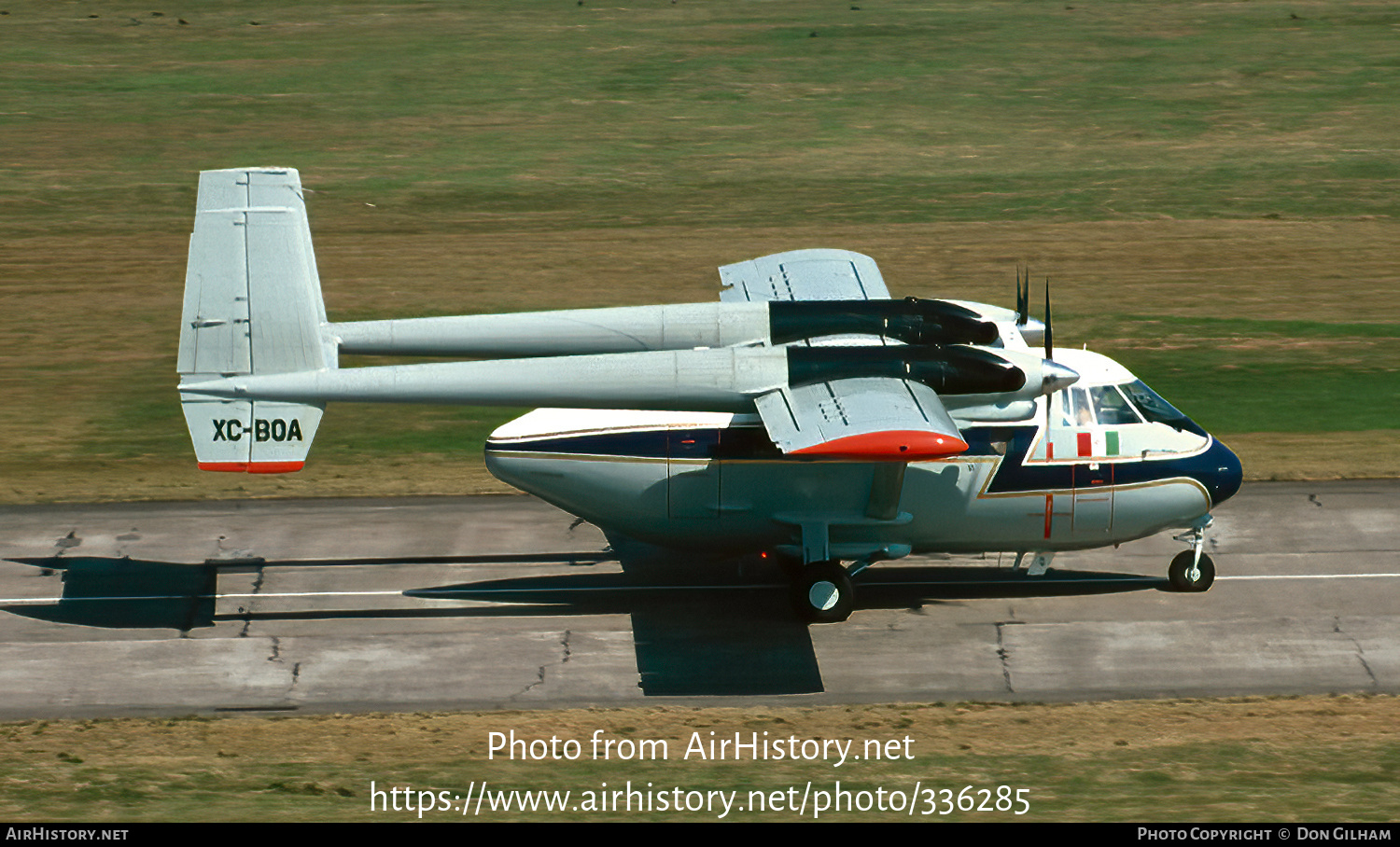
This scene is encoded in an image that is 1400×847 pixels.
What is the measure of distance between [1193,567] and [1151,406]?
105 inches

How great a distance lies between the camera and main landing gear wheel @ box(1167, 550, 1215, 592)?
24828mm

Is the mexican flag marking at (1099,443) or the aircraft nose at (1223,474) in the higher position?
the mexican flag marking at (1099,443)

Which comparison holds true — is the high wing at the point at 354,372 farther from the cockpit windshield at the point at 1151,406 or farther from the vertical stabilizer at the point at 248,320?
the cockpit windshield at the point at 1151,406

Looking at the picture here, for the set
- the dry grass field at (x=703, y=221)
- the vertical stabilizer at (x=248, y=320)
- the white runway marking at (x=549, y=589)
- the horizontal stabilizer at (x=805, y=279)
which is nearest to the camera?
the dry grass field at (x=703, y=221)

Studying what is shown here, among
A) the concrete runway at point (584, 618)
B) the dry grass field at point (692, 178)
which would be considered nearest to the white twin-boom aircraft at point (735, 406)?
the concrete runway at point (584, 618)

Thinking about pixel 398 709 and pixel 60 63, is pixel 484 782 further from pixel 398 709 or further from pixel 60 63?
pixel 60 63

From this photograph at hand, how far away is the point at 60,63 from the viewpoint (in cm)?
7456

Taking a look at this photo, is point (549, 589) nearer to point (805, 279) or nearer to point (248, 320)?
point (248, 320)

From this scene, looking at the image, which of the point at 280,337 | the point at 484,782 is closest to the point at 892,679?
the point at 484,782

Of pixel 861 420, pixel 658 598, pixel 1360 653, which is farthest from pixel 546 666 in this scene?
pixel 1360 653

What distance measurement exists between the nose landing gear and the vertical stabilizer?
13.2 metres

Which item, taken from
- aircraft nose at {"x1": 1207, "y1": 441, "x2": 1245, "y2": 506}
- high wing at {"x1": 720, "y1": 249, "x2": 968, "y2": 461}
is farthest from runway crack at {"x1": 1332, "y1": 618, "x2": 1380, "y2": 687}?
high wing at {"x1": 720, "y1": 249, "x2": 968, "y2": 461}

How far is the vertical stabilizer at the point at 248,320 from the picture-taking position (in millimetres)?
21594

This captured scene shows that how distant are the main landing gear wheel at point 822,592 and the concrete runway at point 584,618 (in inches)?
12.2
